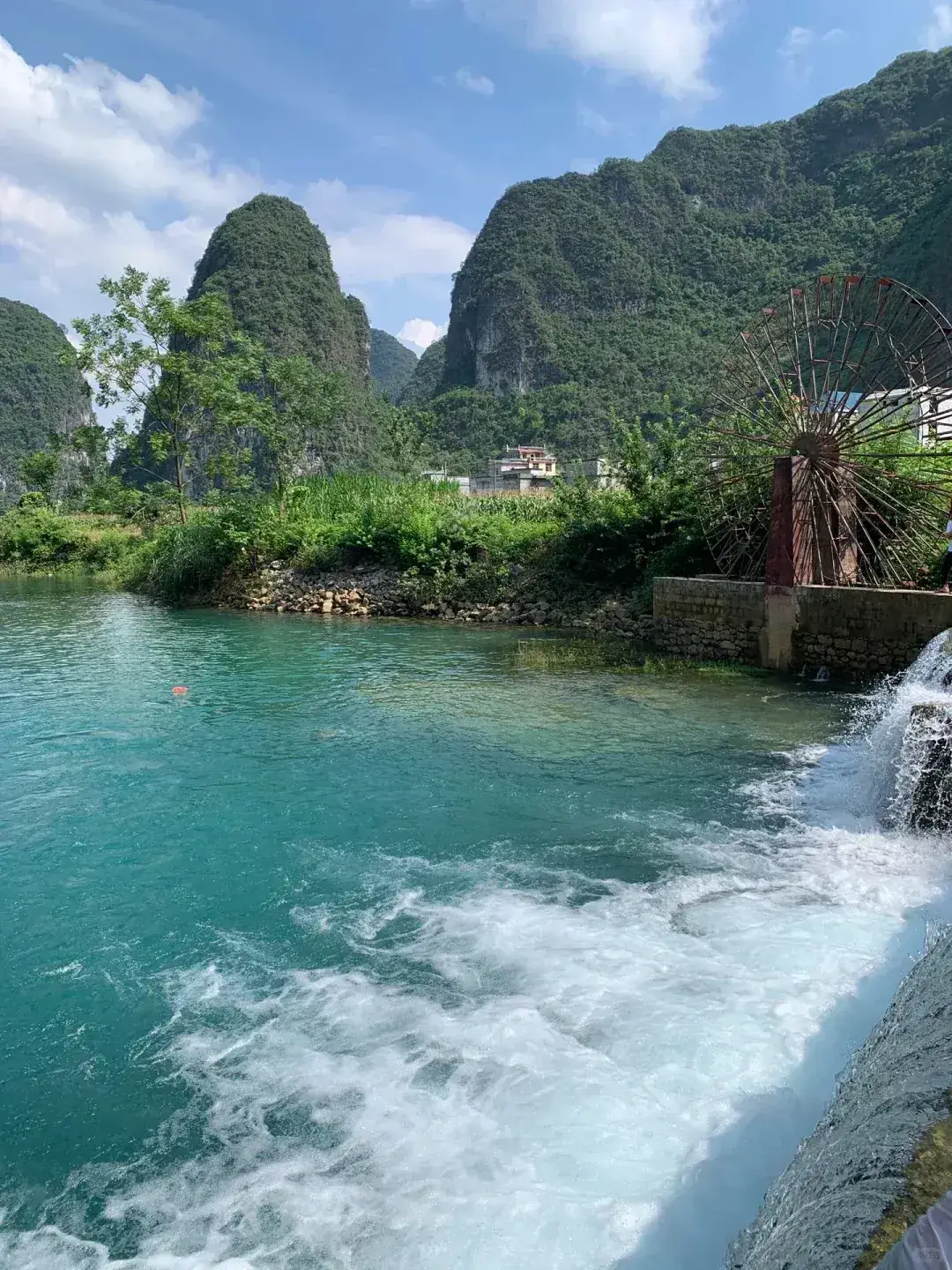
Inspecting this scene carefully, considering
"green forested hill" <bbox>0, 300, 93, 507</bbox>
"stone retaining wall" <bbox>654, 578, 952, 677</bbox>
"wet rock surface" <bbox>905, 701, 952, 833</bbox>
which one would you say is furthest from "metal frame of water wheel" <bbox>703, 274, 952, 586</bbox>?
"green forested hill" <bbox>0, 300, 93, 507</bbox>

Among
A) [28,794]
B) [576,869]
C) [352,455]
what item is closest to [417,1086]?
[576,869]

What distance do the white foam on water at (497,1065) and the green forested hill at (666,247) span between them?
8510 centimetres

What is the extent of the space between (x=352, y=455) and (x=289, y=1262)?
83.4m

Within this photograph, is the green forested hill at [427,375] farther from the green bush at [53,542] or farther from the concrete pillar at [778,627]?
the concrete pillar at [778,627]

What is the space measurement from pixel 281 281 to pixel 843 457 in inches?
3467

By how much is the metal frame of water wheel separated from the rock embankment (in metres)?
2.62

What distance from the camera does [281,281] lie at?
3615 inches

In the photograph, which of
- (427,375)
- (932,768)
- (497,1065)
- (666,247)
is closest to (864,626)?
(932,768)

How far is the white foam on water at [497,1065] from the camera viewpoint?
3.25 m

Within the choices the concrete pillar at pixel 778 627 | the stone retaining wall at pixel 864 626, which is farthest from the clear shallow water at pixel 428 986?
the concrete pillar at pixel 778 627

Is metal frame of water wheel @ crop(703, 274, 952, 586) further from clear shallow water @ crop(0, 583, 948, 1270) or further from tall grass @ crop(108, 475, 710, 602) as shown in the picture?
clear shallow water @ crop(0, 583, 948, 1270)

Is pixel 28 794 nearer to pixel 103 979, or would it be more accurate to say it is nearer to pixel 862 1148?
pixel 103 979

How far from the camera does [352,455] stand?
83.6 metres

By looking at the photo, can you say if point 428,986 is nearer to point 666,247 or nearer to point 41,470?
point 41,470
